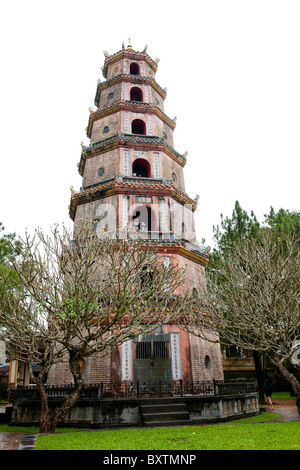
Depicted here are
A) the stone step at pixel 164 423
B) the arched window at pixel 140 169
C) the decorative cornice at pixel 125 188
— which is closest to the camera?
the stone step at pixel 164 423

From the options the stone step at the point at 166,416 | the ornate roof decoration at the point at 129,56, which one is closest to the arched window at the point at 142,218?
the stone step at the point at 166,416

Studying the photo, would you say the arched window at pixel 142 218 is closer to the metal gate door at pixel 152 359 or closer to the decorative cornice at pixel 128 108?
the metal gate door at pixel 152 359

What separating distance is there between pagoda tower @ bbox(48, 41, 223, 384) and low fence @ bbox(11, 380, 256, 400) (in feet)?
1.51

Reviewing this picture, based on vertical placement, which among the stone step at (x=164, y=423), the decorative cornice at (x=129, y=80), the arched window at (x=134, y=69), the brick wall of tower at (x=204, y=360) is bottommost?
the stone step at (x=164, y=423)

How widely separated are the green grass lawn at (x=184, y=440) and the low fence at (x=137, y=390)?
10.4 ft

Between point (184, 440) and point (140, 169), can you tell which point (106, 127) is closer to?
point (140, 169)

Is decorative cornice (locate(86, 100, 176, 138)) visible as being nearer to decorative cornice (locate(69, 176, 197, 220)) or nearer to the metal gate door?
decorative cornice (locate(69, 176, 197, 220))

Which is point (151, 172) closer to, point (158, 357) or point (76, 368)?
point (158, 357)

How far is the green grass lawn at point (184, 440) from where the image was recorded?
747 centimetres

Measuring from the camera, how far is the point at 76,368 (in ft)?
35.2

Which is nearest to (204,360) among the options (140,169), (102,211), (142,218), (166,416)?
(166,416)

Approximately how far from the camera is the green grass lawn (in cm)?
747
